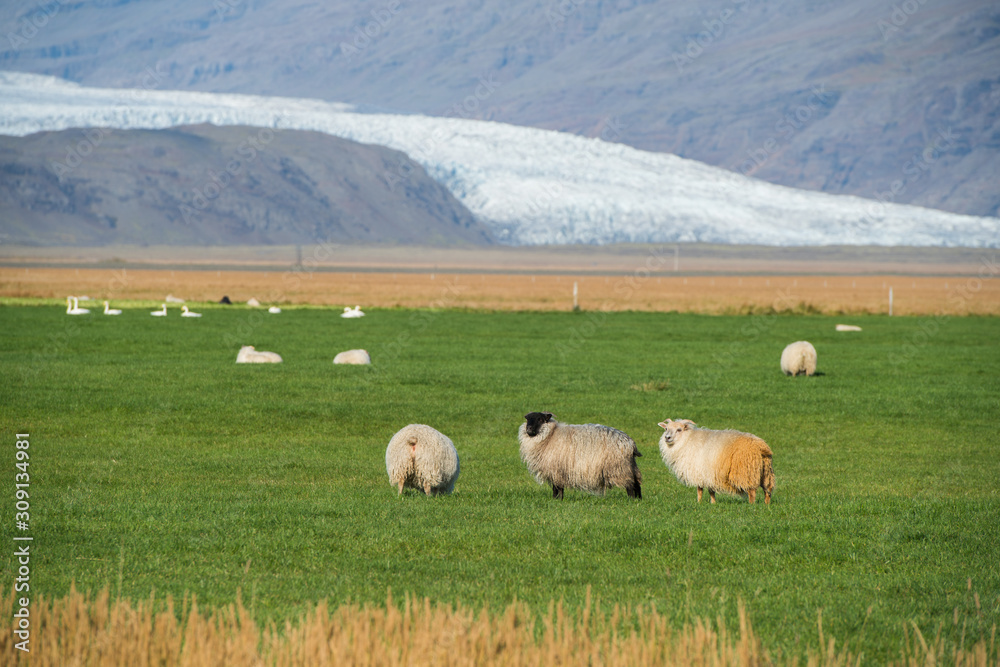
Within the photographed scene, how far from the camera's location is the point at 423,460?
1432 centimetres

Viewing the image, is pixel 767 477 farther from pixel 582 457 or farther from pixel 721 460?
pixel 582 457

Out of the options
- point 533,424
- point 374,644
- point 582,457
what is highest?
point 533,424

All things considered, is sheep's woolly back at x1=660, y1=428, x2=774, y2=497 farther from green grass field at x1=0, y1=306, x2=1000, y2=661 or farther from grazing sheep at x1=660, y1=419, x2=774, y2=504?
green grass field at x1=0, y1=306, x2=1000, y2=661

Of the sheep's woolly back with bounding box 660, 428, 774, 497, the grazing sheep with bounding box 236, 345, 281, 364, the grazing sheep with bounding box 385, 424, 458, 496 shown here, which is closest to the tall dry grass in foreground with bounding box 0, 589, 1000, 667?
the sheep's woolly back with bounding box 660, 428, 774, 497

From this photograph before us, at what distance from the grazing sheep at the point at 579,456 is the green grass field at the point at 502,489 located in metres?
0.29

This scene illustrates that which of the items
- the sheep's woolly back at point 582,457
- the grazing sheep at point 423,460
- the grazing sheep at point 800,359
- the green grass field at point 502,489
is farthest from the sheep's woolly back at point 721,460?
the grazing sheep at point 800,359

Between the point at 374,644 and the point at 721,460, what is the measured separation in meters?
7.14

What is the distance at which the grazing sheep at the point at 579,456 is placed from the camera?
14.0 metres

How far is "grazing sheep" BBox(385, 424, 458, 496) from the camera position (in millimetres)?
14328

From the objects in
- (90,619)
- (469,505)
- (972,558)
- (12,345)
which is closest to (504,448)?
(469,505)

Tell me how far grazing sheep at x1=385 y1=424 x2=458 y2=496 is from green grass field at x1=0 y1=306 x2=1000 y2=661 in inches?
14.5

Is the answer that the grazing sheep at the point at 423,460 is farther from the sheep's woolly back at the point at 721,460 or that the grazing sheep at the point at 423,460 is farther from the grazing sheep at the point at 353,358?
the grazing sheep at the point at 353,358

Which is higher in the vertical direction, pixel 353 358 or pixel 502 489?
pixel 353 358

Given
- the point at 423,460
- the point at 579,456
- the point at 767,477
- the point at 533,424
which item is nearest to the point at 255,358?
the point at 423,460
